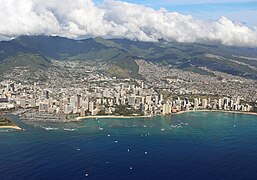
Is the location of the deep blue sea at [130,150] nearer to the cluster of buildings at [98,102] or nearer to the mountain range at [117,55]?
the cluster of buildings at [98,102]

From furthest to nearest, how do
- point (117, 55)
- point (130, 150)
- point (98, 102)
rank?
point (117, 55) → point (98, 102) → point (130, 150)


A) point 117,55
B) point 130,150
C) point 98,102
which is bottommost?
point 130,150

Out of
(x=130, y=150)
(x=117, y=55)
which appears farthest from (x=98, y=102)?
(x=117, y=55)

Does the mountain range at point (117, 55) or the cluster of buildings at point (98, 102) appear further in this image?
the mountain range at point (117, 55)

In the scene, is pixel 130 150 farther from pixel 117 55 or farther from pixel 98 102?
pixel 117 55

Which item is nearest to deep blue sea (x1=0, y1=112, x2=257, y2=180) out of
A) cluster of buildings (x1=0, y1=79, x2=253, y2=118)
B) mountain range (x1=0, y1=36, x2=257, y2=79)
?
cluster of buildings (x1=0, y1=79, x2=253, y2=118)

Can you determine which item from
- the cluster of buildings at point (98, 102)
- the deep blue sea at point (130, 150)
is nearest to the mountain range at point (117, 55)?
the cluster of buildings at point (98, 102)
